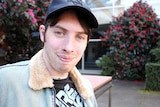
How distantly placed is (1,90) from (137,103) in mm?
4320

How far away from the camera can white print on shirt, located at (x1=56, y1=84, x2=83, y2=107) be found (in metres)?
1.03

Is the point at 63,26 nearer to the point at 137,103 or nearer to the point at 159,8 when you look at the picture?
the point at 137,103

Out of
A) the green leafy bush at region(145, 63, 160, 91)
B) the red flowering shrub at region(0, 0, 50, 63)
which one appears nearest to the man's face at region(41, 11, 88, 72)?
the red flowering shrub at region(0, 0, 50, 63)

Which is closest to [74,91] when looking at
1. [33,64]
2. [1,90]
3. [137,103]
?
[33,64]

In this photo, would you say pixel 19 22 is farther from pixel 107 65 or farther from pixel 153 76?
pixel 107 65

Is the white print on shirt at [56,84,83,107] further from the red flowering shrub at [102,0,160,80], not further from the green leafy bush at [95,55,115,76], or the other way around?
the green leafy bush at [95,55,115,76]

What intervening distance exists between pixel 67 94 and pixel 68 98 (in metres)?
0.02

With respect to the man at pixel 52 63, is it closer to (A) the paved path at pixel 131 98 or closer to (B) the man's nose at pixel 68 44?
(B) the man's nose at pixel 68 44

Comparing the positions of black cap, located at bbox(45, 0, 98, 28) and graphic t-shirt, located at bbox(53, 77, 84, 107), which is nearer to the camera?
black cap, located at bbox(45, 0, 98, 28)

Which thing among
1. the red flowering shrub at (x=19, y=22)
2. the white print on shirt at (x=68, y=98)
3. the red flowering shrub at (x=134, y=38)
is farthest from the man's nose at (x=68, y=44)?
the red flowering shrub at (x=134, y=38)

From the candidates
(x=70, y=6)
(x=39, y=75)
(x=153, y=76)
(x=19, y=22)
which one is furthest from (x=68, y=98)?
(x=153, y=76)

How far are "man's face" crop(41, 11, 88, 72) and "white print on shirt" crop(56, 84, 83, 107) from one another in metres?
0.17

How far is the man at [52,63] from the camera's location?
91 centimetres

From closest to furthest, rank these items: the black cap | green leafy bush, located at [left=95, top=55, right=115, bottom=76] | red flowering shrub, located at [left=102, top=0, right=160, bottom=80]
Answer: the black cap → red flowering shrub, located at [left=102, top=0, right=160, bottom=80] → green leafy bush, located at [left=95, top=55, right=115, bottom=76]
